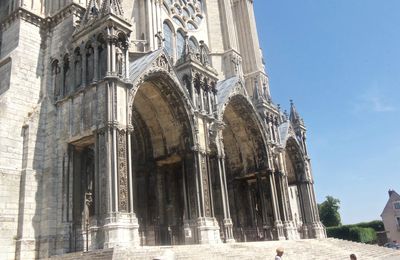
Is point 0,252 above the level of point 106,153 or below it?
below

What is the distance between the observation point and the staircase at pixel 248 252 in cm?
1145

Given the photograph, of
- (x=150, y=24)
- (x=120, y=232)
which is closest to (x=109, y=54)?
(x=120, y=232)

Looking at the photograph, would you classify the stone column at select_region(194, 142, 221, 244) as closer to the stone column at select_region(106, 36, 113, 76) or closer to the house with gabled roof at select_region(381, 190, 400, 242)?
the stone column at select_region(106, 36, 113, 76)

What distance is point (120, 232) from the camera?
1280 centimetres

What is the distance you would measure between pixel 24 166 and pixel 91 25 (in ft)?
19.9

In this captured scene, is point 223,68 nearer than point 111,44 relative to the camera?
No

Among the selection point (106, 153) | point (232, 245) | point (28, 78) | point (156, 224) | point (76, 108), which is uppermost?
point (28, 78)

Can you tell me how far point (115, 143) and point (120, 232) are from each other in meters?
3.06

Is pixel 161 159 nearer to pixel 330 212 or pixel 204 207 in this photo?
pixel 204 207

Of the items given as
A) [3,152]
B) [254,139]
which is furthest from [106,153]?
[254,139]

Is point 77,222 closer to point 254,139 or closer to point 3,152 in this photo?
point 3,152

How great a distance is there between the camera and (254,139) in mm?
23859

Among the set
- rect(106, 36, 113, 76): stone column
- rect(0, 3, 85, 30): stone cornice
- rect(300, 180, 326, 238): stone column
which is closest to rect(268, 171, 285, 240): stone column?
rect(300, 180, 326, 238): stone column

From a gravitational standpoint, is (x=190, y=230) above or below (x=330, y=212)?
below
